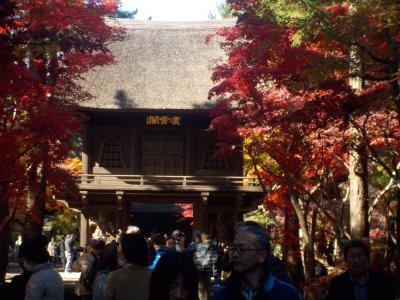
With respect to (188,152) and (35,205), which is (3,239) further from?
(188,152)

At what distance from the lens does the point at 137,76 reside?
96.7 feet

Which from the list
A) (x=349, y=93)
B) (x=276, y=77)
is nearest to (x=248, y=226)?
(x=349, y=93)

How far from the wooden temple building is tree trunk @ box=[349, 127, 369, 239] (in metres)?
12.2

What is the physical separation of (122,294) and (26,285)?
2.96ft

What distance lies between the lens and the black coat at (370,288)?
5570mm

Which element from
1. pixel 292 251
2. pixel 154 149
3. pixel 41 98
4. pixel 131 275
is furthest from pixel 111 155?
pixel 131 275

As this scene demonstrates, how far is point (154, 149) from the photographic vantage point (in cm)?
2780

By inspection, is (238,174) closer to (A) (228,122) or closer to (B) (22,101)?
(A) (228,122)

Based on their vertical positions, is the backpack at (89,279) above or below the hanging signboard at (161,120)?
below

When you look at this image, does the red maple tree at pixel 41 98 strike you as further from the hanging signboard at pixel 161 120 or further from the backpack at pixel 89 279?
the hanging signboard at pixel 161 120

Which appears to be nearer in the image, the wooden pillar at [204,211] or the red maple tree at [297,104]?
the red maple tree at [297,104]

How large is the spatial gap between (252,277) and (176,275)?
45 cm

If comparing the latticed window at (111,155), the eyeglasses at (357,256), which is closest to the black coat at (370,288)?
the eyeglasses at (357,256)

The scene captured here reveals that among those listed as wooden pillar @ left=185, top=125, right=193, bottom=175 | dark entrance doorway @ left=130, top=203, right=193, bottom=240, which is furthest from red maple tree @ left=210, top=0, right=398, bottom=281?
dark entrance doorway @ left=130, top=203, right=193, bottom=240
